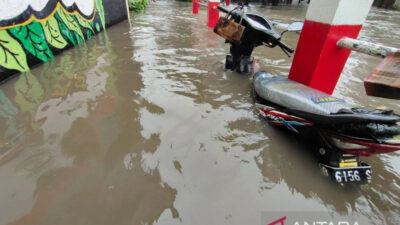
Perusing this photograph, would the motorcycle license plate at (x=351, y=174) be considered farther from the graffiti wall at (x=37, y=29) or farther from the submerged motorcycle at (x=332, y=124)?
the graffiti wall at (x=37, y=29)

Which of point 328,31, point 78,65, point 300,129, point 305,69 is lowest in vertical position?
point 78,65

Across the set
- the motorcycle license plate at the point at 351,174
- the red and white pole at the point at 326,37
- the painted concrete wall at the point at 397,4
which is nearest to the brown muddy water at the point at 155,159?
the motorcycle license plate at the point at 351,174

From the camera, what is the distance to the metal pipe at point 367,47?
1.95 meters

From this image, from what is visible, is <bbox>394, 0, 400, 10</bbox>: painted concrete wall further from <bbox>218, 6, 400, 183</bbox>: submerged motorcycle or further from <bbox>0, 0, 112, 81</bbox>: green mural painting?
<bbox>0, 0, 112, 81</bbox>: green mural painting

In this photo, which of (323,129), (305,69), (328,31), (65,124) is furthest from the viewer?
(305,69)

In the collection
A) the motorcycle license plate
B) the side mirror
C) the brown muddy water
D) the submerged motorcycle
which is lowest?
the brown muddy water

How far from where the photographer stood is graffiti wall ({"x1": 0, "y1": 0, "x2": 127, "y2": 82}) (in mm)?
3471

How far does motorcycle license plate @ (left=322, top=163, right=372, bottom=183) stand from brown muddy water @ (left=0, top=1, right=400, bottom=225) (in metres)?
0.10

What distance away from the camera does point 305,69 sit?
2.74 m

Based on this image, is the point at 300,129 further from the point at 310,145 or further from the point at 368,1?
the point at 368,1

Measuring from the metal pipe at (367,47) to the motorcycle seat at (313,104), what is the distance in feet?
1.75

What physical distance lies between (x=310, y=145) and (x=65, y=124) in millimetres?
2735

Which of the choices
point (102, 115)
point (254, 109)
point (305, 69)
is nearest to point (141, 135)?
point (102, 115)

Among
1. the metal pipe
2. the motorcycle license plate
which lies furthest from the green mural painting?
the metal pipe
